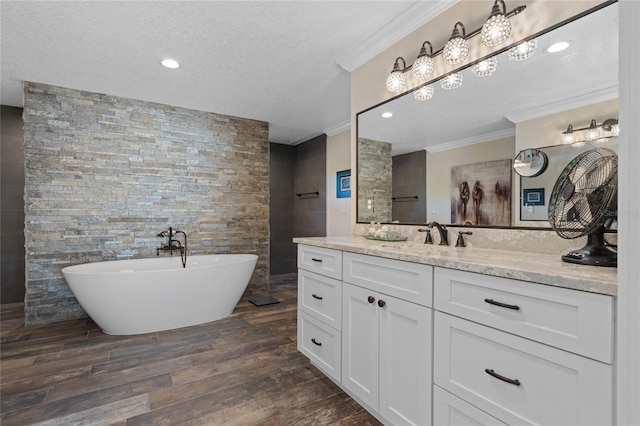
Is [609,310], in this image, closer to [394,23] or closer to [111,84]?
[394,23]

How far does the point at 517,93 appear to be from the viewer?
160cm

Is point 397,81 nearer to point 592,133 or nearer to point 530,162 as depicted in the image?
point 530,162

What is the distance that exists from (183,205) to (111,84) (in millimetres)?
1464

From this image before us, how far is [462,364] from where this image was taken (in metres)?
1.20

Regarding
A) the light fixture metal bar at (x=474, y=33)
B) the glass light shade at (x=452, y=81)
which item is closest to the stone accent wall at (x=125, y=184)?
the light fixture metal bar at (x=474, y=33)

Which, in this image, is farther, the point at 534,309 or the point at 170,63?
the point at 170,63

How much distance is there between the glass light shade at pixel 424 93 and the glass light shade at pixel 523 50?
1.68ft

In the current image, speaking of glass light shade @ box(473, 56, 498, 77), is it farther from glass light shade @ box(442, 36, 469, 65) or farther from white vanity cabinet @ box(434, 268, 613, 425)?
white vanity cabinet @ box(434, 268, 613, 425)

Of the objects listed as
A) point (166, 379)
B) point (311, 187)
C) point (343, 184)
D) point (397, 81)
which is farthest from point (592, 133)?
point (311, 187)

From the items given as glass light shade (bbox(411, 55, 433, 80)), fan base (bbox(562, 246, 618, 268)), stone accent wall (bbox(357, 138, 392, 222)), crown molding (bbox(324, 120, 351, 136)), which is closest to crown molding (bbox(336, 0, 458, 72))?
glass light shade (bbox(411, 55, 433, 80))

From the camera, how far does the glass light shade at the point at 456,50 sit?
5.66 ft

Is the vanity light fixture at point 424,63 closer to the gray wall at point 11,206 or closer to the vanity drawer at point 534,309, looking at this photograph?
the vanity drawer at point 534,309

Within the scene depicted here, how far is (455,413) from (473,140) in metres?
1.40

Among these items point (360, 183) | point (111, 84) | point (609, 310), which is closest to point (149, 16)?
point (111, 84)
